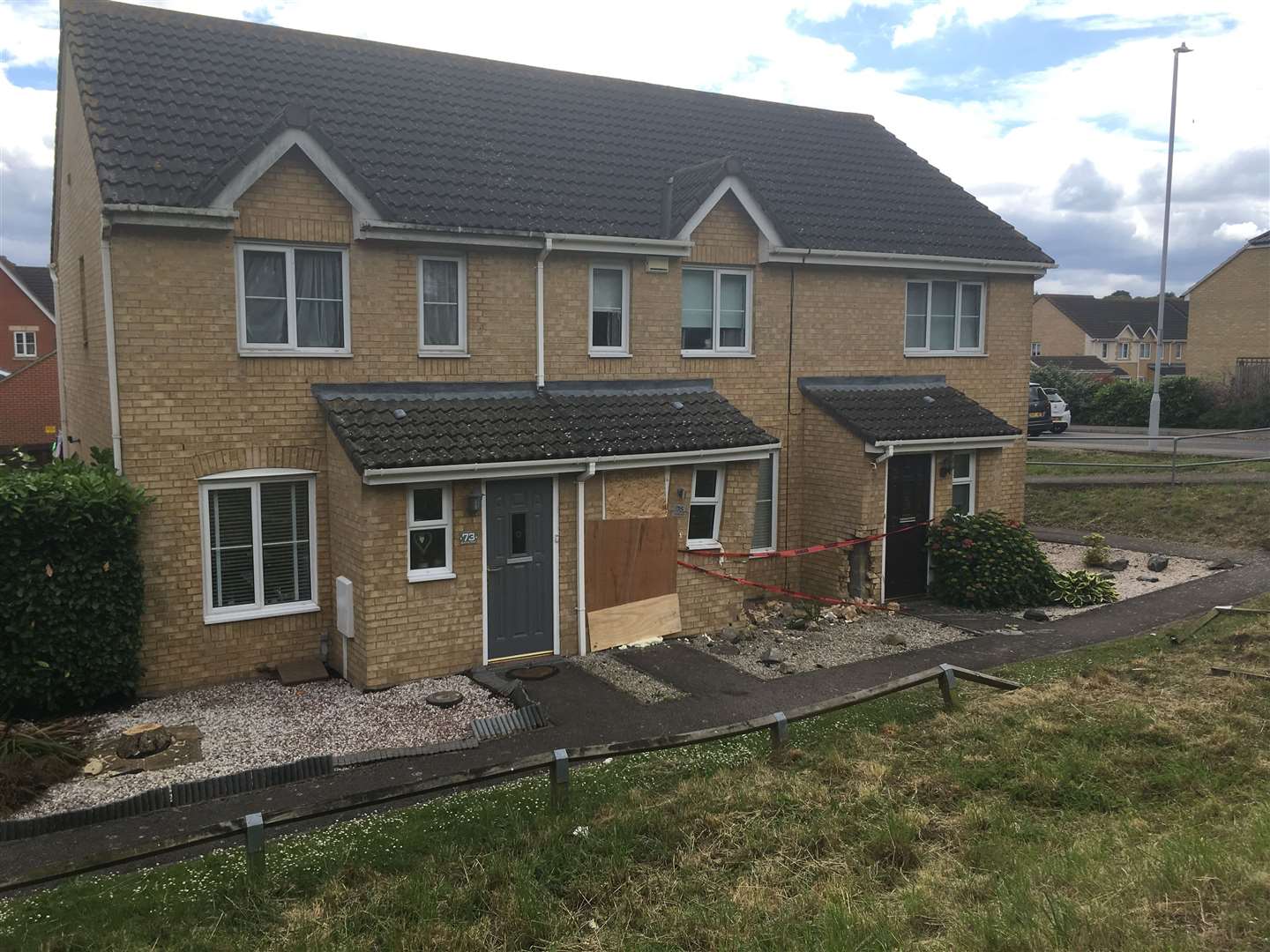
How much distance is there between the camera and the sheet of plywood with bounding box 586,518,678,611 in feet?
47.1

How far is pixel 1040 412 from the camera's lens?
128ft

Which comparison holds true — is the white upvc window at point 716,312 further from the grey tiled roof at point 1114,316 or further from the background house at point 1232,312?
the grey tiled roof at point 1114,316

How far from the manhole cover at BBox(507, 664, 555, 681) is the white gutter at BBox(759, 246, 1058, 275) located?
7.57 meters

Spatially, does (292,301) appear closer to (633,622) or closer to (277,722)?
(277,722)

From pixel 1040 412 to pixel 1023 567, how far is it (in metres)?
24.1

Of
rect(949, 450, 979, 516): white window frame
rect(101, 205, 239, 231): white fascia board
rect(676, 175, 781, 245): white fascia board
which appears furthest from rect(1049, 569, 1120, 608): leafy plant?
A: rect(101, 205, 239, 231): white fascia board

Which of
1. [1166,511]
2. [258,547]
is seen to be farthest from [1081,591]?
[258,547]

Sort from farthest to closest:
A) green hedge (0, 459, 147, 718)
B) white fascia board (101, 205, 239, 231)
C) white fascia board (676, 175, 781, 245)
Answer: white fascia board (676, 175, 781, 245) < white fascia board (101, 205, 239, 231) < green hedge (0, 459, 147, 718)

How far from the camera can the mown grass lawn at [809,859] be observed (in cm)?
618

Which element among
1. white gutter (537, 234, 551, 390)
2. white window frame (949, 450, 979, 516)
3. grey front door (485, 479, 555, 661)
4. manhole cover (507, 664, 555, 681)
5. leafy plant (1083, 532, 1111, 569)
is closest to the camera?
manhole cover (507, 664, 555, 681)

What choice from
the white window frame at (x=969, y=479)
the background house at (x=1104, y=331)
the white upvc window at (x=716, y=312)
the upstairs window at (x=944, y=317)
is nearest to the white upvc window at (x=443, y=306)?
the white upvc window at (x=716, y=312)

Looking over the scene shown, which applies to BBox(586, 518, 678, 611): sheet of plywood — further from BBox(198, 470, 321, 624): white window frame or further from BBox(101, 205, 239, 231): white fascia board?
BBox(101, 205, 239, 231): white fascia board

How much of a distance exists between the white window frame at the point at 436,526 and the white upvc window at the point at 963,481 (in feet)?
29.7

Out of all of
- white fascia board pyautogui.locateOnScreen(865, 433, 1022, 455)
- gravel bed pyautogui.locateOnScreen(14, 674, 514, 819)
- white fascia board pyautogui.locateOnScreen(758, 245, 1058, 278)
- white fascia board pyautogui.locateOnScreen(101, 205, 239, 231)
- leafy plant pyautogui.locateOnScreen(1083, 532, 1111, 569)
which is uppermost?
white fascia board pyautogui.locateOnScreen(758, 245, 1058, 278)
